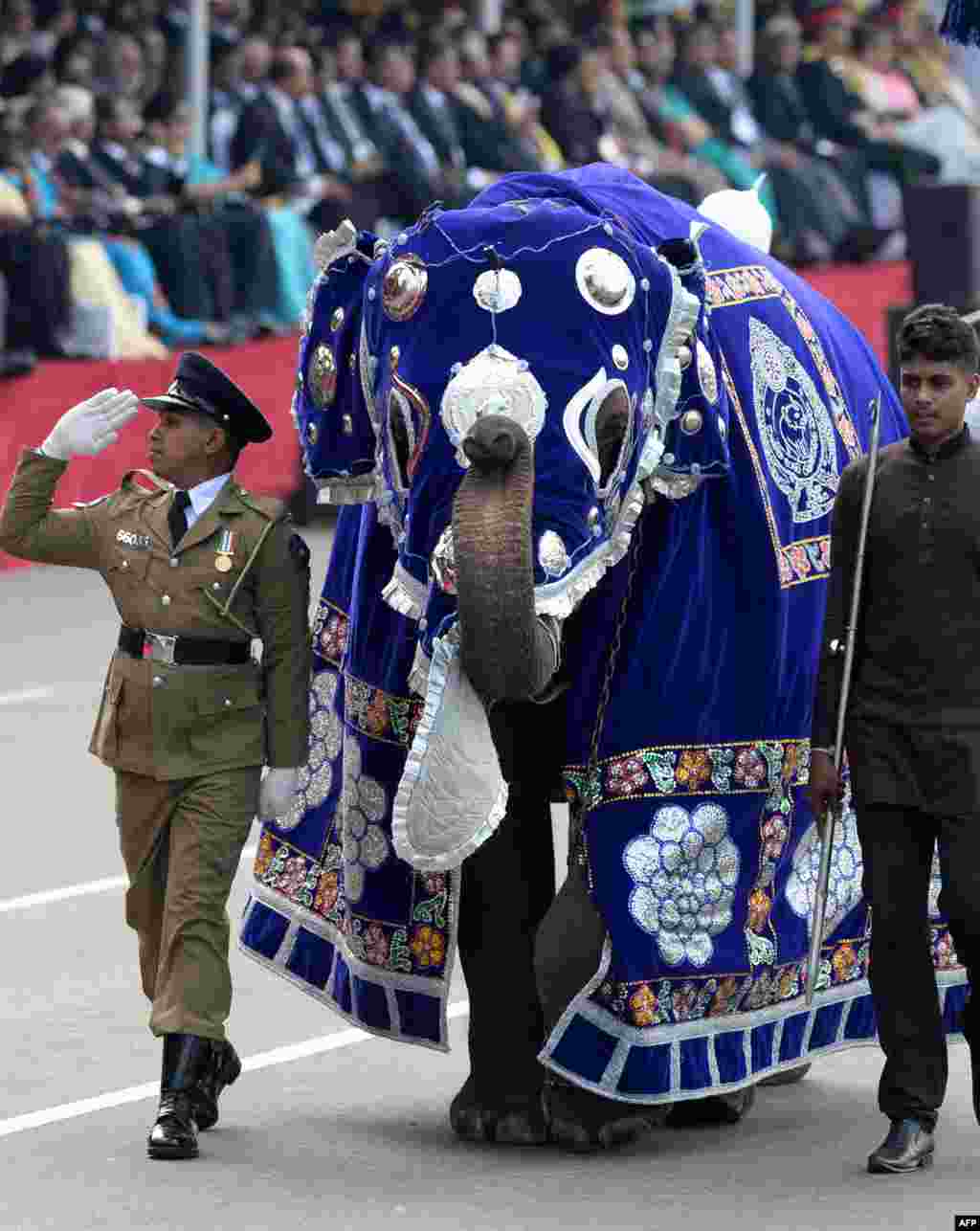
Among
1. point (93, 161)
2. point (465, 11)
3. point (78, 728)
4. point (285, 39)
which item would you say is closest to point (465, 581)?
point (78, 728)

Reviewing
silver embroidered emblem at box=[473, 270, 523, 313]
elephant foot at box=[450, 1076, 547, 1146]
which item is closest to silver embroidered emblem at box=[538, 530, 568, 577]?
silver embroidered emblem at box=[473, 270, 523, 313]

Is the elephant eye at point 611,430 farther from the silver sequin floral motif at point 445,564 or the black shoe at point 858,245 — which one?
the black shoe at point 858,245

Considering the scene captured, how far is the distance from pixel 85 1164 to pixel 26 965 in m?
2.23

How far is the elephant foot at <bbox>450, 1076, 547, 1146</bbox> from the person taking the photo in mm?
7082

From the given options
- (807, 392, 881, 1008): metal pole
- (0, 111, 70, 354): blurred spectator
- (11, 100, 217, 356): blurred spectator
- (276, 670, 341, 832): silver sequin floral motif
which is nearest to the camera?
(807, 392, 881, 1008): metal pole

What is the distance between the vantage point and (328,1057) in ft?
26.3

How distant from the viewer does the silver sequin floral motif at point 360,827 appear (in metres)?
7.16

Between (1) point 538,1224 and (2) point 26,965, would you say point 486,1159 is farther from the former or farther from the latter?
(2) point 26,965

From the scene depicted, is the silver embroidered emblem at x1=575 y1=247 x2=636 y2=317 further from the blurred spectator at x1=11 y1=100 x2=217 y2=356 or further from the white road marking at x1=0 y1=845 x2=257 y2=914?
the blurred spectator at x1=11 y1=100 x2=217 y2=356

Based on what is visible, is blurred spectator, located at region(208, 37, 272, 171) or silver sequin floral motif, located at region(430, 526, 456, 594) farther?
blurred spectator, located at region(208, 37, 272, 171)

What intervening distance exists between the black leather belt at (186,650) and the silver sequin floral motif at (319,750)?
415mm

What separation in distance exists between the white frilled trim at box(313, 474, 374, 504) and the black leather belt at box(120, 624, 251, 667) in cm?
37

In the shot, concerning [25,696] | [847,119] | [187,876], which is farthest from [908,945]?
[847,119]

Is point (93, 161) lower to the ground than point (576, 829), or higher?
higher
